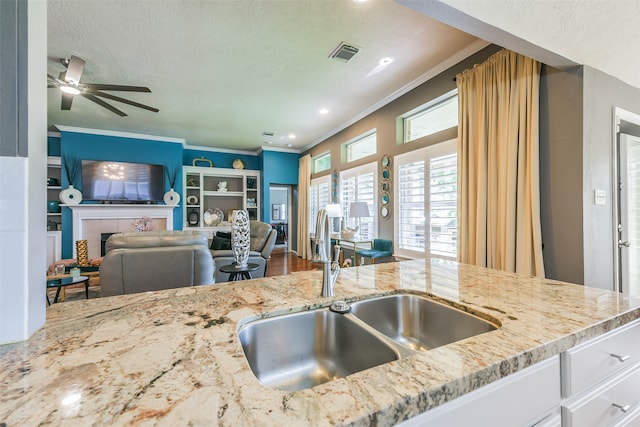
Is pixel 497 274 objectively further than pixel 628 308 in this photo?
Yes

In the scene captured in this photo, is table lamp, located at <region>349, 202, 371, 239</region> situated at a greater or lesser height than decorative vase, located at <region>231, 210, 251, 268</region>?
greater

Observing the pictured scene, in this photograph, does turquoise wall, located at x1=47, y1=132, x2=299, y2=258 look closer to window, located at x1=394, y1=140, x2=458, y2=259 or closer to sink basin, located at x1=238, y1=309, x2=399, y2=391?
window, located at x1=394, y1=140, x2=458, y2=259

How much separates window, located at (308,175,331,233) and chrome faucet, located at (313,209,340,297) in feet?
14.8

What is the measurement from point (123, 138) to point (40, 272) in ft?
19.9

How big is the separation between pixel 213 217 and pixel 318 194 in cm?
279

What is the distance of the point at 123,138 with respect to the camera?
5516mm

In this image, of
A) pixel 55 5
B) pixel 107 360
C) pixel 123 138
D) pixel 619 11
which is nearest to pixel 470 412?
pixel 107 360

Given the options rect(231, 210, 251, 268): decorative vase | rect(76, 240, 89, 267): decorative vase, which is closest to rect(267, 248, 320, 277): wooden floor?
rect(231, 210, 251, 268): decorative vase

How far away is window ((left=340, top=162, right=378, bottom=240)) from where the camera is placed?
13.9 feet

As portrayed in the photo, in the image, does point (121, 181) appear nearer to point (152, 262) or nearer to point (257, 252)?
point (257, 252)

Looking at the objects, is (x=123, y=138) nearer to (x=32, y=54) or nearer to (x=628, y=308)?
(x=32, y=54)

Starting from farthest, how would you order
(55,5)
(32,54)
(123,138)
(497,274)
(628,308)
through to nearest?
(123,138) < (55,5) < (497,274) < (628,308) < (32,54)

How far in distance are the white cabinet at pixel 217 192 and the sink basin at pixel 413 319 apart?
224 inches

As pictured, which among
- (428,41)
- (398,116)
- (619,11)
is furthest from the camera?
(398,116)
